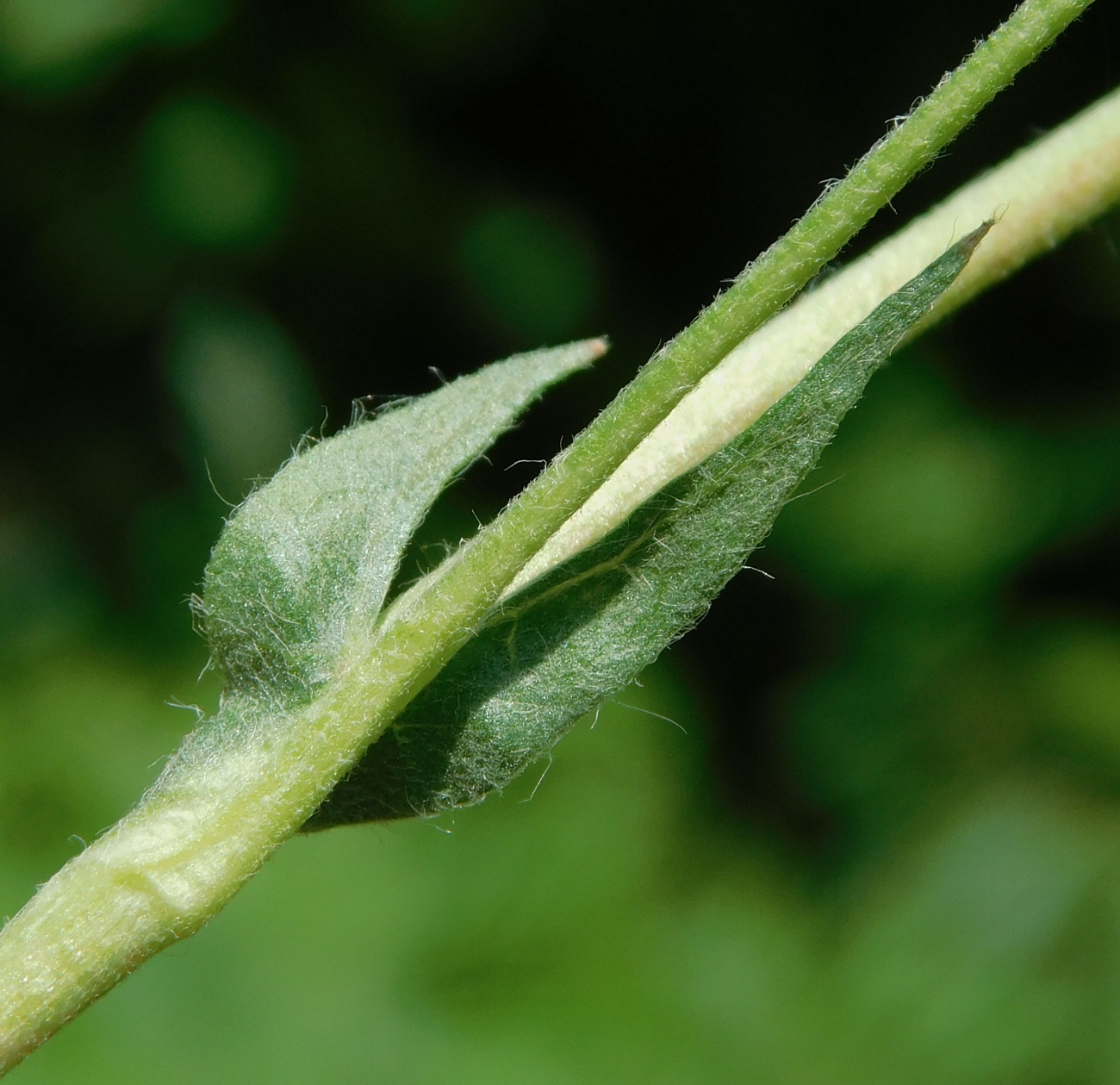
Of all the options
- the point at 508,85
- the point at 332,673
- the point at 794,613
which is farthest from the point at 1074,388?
the point at 332,673

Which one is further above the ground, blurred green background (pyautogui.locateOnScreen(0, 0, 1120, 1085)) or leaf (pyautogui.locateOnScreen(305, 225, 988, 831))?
blurred green background (pyautogui.locateOnScreen(0, 0, 1120, 1085))

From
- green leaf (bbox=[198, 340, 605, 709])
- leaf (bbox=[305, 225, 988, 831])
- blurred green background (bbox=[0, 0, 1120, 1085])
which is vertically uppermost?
blurred green background (bbox=[0, 0, 1120, 1085])

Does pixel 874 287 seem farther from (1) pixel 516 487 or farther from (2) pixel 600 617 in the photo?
(1) pixel 516 487

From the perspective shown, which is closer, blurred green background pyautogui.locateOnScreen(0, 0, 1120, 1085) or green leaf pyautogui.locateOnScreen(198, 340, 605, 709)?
green leaf pyautogui.locateOnScreen(198, 340, 605, 709)

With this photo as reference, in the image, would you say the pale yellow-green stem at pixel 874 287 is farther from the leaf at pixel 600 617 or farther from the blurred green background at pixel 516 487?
the blurred green background at pixel 516 487

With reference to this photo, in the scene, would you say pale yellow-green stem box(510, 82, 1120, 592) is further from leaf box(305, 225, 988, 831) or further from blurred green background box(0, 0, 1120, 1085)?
blurred green background box(0, 0, 1120, 1085)

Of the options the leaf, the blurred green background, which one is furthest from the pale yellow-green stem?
the blurred green background

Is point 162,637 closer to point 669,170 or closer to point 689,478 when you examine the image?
point 669,170
